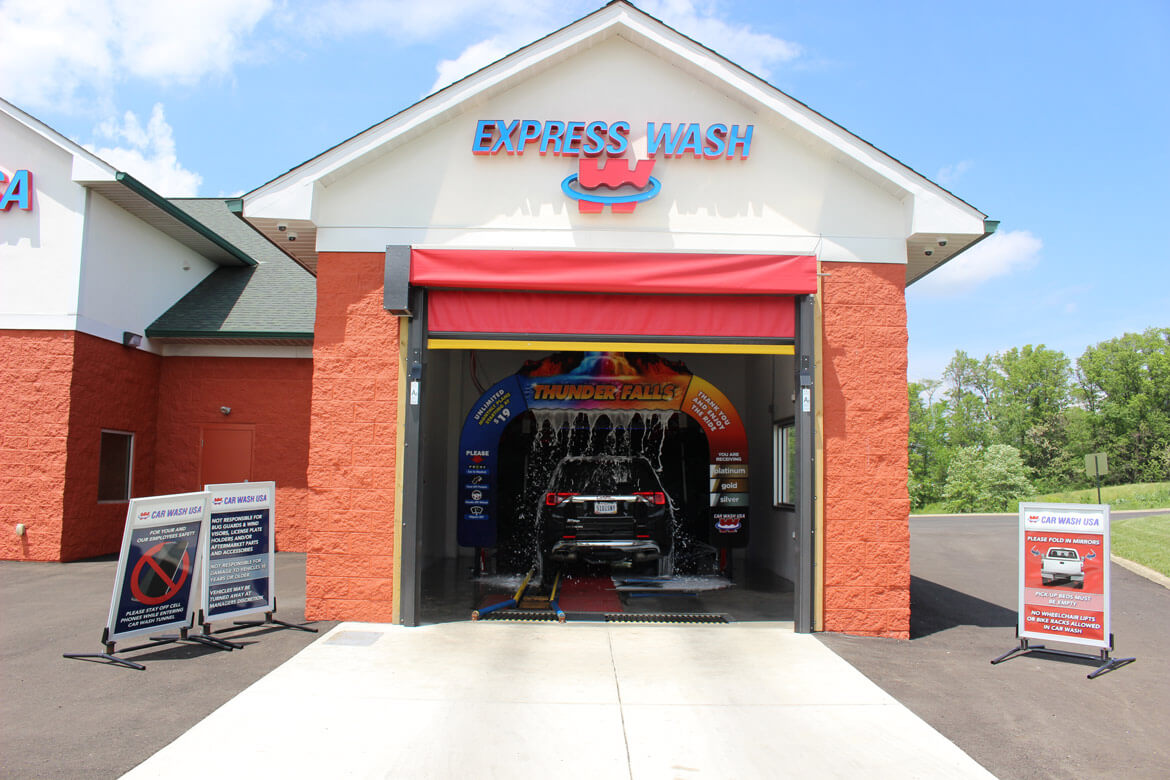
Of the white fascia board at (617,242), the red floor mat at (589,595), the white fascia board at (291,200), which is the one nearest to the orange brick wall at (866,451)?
the white fascia board at (617,242)

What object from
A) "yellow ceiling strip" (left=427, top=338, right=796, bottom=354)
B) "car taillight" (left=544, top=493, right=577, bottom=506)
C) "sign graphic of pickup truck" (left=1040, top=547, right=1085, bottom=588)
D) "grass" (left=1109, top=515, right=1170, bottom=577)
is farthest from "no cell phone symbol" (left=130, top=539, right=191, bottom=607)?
"grass" (left=1109, top=515, right=1170, bottom=577)

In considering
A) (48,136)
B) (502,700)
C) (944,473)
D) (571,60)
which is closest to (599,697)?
(502,700)

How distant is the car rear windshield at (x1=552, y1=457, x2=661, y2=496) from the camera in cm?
1018

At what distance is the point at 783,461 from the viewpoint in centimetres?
1141

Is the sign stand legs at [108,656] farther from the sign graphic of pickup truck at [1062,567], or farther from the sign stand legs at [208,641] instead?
the sign graphic of pickup truck at [1062,567]

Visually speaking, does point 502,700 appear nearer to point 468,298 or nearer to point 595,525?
point 468,298

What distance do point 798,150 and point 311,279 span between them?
10268mm

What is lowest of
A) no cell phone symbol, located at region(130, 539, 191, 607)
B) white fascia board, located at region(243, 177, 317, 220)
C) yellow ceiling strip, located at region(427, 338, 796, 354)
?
no cell phone symbol, located at region(130, 539, 191, 607)

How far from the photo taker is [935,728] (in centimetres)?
523

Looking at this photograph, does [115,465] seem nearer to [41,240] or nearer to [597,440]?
[41,240]

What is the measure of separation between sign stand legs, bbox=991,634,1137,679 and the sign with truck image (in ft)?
0.52

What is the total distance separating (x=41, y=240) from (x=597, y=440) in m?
8.44

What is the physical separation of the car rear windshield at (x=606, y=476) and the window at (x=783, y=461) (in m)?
1.95

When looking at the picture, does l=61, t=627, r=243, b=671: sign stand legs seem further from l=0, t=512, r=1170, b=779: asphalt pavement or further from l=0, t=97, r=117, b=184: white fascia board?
l=0, t=97, r=117, b=184: white fascia board
